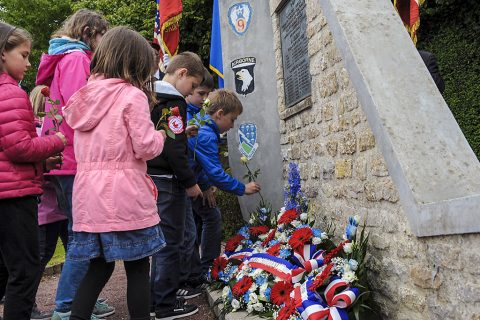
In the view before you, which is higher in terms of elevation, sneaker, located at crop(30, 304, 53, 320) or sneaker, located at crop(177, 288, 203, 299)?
sneaker, located at crop(177, 288, 203, 299)

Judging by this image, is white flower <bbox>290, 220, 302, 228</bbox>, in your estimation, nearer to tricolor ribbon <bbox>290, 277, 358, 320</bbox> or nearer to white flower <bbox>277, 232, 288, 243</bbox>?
white flower <bbox>277, 232, 288, 243</bbox>

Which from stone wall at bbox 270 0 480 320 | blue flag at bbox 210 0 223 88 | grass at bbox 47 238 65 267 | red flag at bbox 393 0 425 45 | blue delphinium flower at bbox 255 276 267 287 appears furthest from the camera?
grass at bbox 47 238 65 267

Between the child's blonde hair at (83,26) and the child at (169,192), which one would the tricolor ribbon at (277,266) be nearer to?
the child at (169,192)

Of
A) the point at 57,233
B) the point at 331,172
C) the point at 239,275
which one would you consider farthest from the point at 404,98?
the point at 57,233

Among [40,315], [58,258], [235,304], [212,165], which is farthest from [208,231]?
[58,258]

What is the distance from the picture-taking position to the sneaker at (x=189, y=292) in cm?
423

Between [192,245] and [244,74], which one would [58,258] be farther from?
[244,74]

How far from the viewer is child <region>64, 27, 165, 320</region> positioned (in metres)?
2.56

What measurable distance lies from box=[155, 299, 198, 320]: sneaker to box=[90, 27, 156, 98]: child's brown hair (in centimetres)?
159

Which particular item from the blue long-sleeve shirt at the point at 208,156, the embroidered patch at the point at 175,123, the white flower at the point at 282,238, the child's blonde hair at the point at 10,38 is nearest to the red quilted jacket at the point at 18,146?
the child's blonde hair at the point at 10,38

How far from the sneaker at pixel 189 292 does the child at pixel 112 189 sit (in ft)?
5.15

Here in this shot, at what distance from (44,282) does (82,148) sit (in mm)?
3823

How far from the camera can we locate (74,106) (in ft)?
8.88

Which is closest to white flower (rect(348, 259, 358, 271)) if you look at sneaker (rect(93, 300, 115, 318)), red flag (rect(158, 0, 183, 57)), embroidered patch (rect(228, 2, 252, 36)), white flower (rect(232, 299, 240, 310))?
white flower (rect(232, 299, 240, 310))
